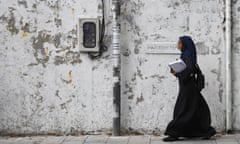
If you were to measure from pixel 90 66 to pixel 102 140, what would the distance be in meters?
1.27

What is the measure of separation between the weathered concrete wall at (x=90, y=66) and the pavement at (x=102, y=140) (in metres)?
0.21

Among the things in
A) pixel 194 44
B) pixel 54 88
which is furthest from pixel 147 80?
pixel 54 88

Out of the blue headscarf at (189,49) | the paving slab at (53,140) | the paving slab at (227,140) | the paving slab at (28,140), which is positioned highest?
the blue headscarf at (189,49)

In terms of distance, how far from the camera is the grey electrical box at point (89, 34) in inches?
367

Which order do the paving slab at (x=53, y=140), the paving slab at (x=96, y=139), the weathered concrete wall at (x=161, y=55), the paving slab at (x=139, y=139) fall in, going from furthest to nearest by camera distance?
the weathered concrete wall at (x=161, y=55) → the paving slab at (x=53, y=140) → the paving slab at (x=96, y=139) → the paving slab at (x=139, y=139)

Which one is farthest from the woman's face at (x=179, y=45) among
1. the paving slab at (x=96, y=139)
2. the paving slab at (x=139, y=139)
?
the paving slab at (x=96, y=139)

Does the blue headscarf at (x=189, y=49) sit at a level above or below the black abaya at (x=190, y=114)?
above

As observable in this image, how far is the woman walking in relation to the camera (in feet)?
28.6

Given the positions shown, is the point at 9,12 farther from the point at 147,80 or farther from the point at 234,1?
the point at 234,1

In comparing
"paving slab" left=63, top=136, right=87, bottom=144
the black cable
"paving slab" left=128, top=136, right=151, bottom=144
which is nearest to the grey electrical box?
the black cable

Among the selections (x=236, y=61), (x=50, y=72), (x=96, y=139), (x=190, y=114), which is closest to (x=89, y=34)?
(x=50, y=72)

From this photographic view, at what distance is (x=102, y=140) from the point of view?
9125mm

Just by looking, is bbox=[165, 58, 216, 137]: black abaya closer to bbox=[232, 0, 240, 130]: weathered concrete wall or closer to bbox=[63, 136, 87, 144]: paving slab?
bbox=[232, 0, 240, 130]: weathered concrete wall

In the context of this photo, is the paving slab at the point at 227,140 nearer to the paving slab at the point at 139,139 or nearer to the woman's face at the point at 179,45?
the paving slab at the point at 139,139
